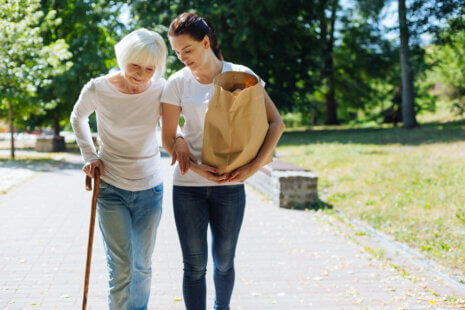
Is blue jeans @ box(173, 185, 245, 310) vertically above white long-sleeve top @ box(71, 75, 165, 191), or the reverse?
white long-sleeve top @ box(71, 75, 165, 191)

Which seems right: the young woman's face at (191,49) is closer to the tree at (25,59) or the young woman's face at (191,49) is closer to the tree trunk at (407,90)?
the tree at (25,59)

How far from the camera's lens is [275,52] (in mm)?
21016

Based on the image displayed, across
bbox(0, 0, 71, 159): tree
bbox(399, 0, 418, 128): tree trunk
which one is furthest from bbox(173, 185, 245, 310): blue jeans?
bbox(399, 0, 418, 128): tree trunk

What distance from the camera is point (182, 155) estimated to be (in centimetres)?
266

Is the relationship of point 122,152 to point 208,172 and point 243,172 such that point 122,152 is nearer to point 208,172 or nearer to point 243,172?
point 208,172

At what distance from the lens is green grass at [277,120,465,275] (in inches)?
228

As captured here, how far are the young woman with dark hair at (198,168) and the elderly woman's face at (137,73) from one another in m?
0.13

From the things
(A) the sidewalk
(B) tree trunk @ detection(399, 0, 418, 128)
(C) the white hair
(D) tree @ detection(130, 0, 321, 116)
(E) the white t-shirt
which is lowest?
(A) the sidewalk

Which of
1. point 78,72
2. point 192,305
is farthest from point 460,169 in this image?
point 78,72

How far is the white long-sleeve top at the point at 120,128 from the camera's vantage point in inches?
110

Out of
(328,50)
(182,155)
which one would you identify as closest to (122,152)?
(182,155)

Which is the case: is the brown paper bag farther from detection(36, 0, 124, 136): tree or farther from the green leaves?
detection(36, 0, 124, 136): tree

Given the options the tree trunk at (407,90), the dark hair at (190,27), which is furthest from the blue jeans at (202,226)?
the tree trunk at (407,90)

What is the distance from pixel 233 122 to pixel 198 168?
1.11 feet
